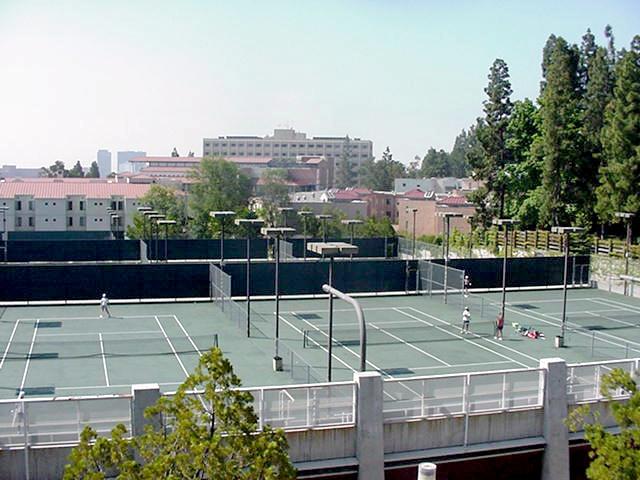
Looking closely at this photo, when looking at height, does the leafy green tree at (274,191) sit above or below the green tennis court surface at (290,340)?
above

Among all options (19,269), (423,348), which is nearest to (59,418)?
(423,348)

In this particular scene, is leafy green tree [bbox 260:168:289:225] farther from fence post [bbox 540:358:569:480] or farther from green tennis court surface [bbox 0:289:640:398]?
fence post [bbox 540:358:569:480]

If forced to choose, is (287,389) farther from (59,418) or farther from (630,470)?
(630,470)

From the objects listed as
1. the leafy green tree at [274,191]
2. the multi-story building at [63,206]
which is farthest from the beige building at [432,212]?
the multi-story building at [63,206]

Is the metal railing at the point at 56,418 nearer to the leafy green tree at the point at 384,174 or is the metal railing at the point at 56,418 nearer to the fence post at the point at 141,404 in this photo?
the fence post at the point at 141,404

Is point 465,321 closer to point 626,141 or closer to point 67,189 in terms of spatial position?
point 626,141

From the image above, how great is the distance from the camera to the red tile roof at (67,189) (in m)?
97.2

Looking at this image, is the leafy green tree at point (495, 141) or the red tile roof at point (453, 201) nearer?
the leafy green tree at point (495, 141)

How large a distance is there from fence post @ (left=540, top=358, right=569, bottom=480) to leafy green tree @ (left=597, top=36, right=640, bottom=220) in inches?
1652

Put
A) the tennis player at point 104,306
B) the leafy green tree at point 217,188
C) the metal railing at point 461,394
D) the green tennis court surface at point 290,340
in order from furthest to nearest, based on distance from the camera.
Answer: the leafy green tree at point 217,188, the tennis player at point 104,306, the green tennis court surface at point 290,340, the metal railing at point 461,394

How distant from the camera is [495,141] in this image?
2832 inches

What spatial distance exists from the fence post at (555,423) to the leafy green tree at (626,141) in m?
42.0

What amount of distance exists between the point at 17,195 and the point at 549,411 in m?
87.0

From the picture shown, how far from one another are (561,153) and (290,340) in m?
36.2
